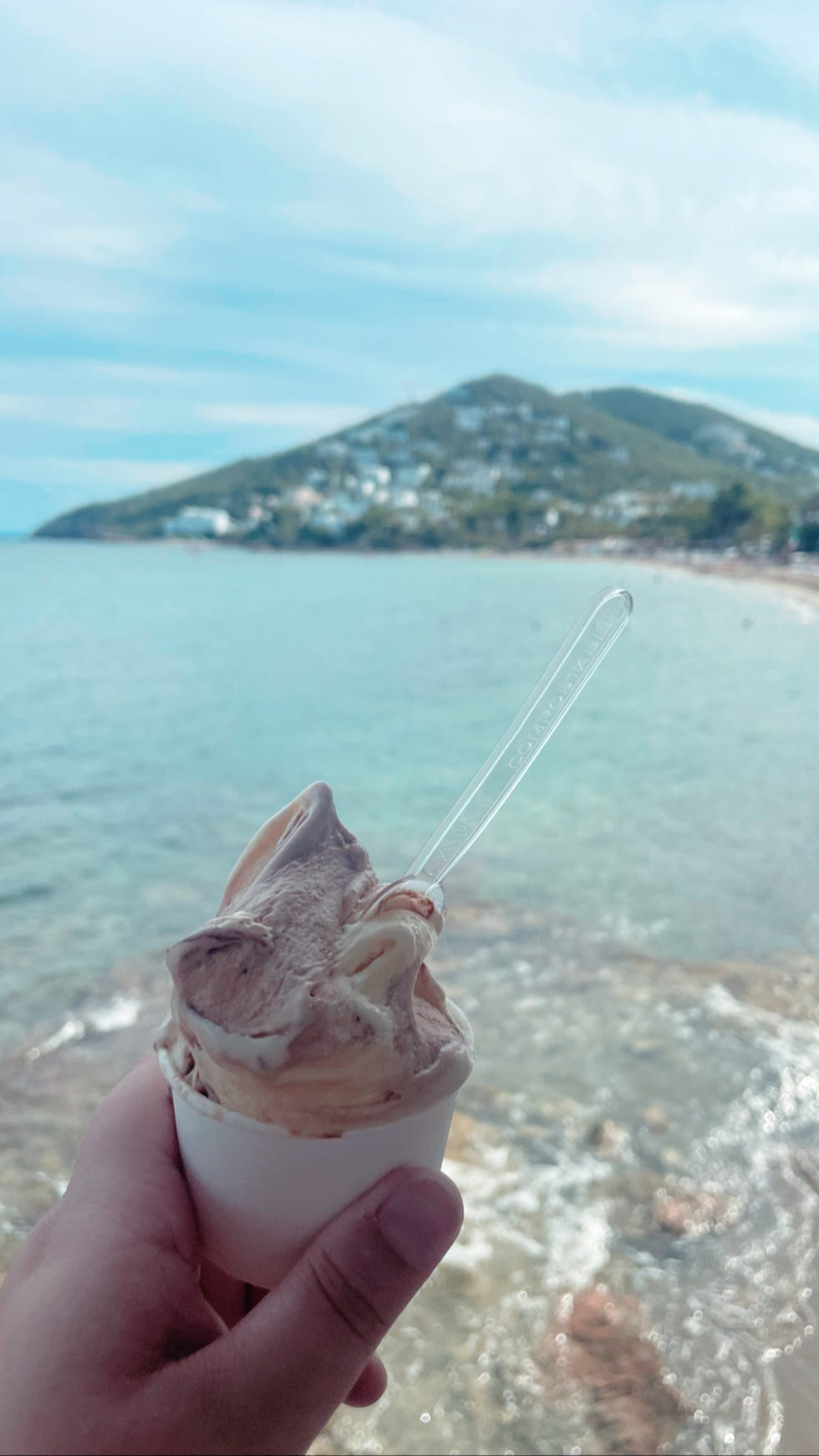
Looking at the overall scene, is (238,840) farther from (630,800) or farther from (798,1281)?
(798,1281)

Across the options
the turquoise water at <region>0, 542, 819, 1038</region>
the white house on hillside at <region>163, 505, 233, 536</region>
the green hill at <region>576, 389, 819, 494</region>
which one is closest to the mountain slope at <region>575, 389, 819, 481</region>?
the green hill at <region>576, 389, 819, 494</region>

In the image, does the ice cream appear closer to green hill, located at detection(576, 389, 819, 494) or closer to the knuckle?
the knuckle

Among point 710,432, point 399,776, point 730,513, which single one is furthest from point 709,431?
point 399,776

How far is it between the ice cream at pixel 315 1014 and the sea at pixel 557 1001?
2.72 meters

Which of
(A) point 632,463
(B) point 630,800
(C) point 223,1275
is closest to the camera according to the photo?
(C) point 223,1275

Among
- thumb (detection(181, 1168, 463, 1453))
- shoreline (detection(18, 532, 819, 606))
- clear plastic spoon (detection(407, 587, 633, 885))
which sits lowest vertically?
shoreline (detection(18, 532, 819, 606))

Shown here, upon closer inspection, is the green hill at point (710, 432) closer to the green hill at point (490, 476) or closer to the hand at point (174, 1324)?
the green hill at point (490, 476)

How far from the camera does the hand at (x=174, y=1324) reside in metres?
1.13

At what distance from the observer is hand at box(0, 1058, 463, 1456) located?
1131 mm

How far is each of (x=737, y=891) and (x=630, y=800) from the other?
3919mm

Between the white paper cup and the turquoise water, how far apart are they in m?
5.89

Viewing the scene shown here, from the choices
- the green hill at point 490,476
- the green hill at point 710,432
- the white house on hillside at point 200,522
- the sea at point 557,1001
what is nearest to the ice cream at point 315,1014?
the sea at point 557,1001

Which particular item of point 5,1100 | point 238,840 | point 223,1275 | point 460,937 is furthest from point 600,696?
point 223,1275

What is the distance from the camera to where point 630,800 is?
41.4ft
